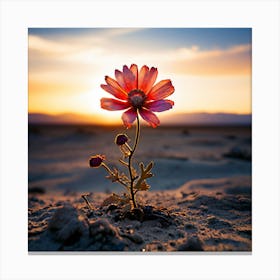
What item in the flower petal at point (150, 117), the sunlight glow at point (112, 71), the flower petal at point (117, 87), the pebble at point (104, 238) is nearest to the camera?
the pebble at point (104, 238)

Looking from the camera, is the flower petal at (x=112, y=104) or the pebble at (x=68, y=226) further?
the flower petal at (x=112, y=104)

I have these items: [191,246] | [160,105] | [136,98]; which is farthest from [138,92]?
[191,246]

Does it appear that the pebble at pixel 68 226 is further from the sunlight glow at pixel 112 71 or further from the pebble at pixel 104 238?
the sunlight glow at pixel 112 71

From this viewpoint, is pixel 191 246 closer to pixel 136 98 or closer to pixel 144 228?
pixel 144 228

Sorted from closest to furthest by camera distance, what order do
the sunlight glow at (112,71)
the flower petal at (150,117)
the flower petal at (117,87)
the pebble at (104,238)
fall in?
the pebble at (104,238), the flower petal at (150,117), the flower petal at (117,87), the sunlight glow at (112,71)

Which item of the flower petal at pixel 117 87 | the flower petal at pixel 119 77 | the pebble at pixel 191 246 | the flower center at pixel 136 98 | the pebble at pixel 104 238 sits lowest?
the pebble at pixel 191 246

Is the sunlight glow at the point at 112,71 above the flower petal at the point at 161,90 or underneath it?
above

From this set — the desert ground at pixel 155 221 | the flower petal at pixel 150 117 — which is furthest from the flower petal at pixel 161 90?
the desert ground at pixel 155 221
